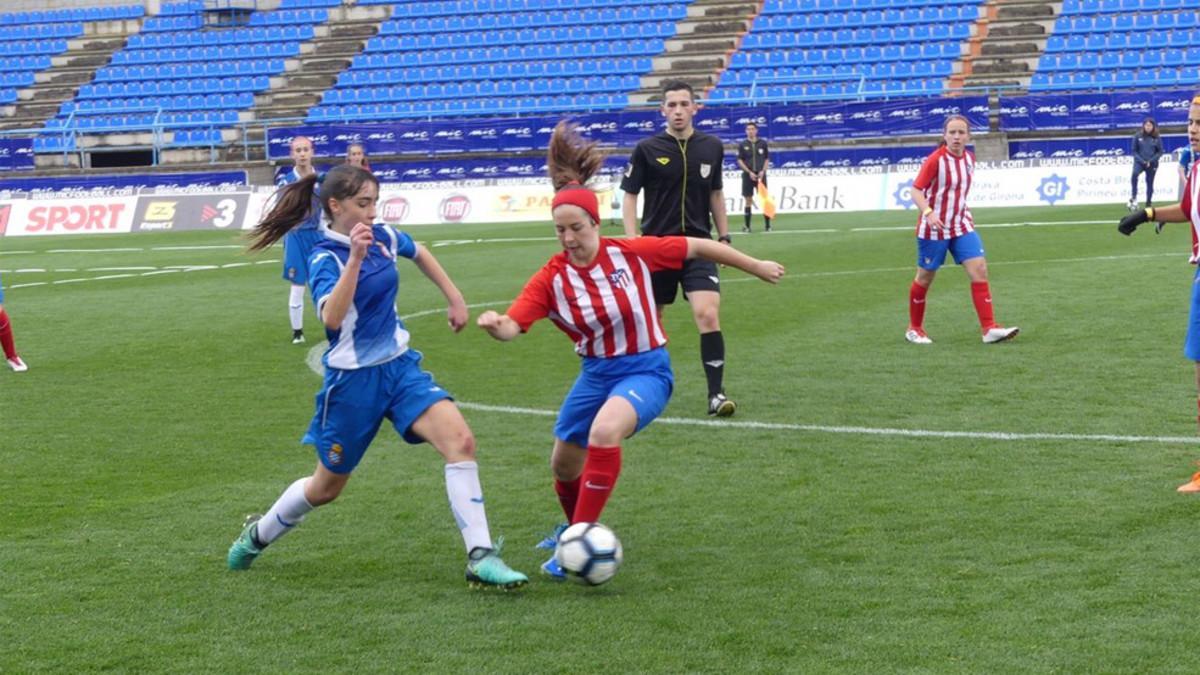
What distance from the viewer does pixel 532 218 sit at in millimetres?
33812

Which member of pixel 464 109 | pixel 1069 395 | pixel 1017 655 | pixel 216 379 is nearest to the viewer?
pixel 1017 655

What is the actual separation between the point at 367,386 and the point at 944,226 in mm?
8370

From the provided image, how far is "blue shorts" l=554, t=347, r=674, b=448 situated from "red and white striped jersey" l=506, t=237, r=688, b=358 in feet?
0.14

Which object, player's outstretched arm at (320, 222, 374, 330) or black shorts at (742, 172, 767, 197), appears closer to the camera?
player's outstretched arm at (320, 222, 374, 330)

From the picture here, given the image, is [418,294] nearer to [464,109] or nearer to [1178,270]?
[1178,270]

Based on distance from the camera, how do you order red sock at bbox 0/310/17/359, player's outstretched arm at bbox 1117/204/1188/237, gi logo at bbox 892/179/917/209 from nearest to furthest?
player's outstretched arm at bbox 1117/204/1188/237, red sock at bbox 0/310/17/359, gi logo at bbox 892/179/917/209

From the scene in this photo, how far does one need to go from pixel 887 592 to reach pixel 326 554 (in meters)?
2.39

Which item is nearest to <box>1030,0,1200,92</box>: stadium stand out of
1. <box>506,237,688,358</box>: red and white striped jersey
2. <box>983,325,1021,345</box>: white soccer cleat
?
<box>983,325,1021,345</box>: white soccer cleat

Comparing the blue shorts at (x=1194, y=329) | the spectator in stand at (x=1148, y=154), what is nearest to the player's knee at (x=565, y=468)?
the blue shorts at (x=1194, y=329)

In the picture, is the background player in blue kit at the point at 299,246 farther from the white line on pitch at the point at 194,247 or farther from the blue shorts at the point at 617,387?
the white line on pitch at the point at 194,247

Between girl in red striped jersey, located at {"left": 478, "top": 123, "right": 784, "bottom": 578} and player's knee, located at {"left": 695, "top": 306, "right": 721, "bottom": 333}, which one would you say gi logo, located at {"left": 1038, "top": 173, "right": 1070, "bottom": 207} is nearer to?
player's knee, located at {"left": 695, "top": 306, "right": 721, "bottom": 333}

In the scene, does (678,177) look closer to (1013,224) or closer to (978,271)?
(978,271)

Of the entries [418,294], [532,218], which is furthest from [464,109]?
[418,294]

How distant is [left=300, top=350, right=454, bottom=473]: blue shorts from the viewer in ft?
21.2
